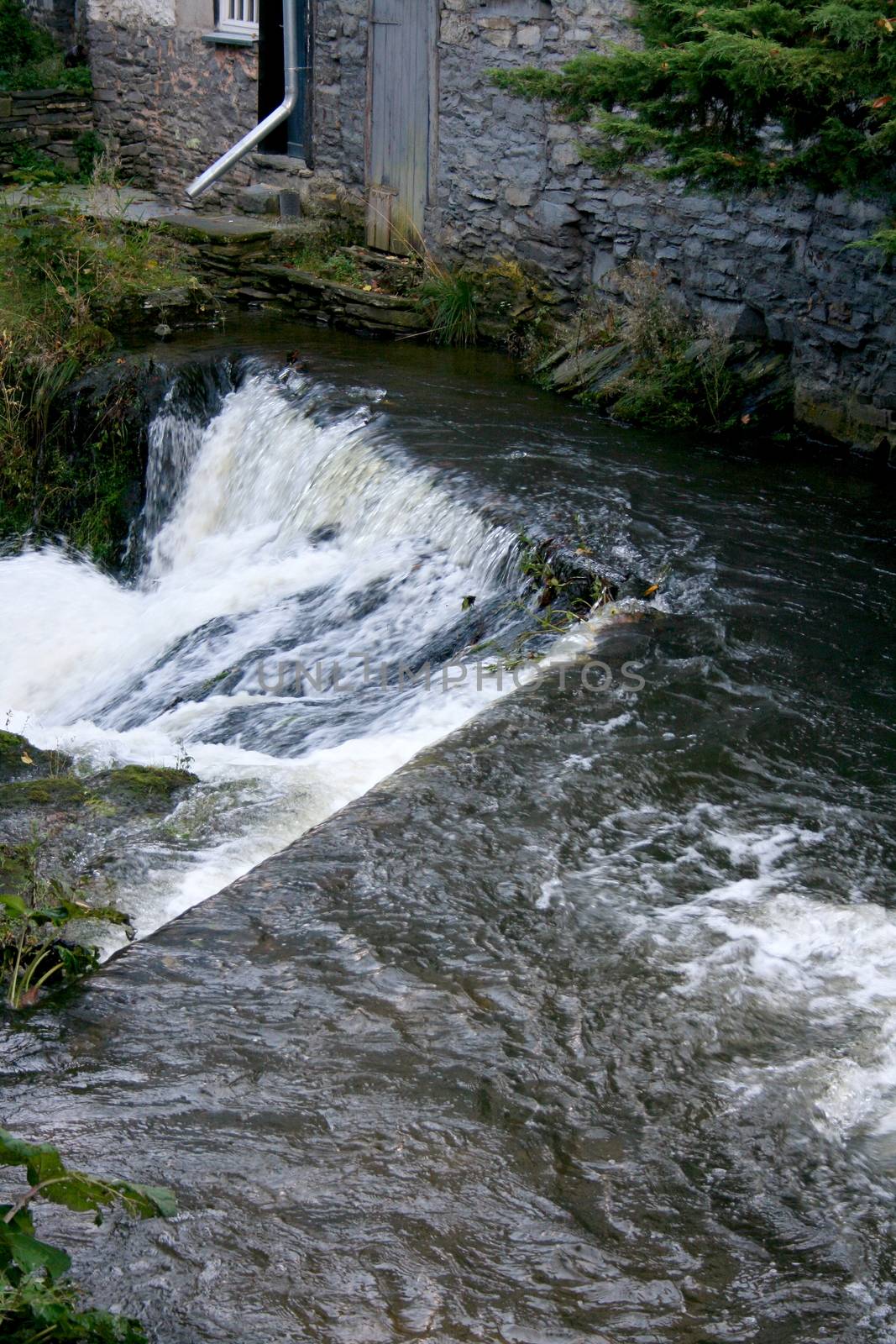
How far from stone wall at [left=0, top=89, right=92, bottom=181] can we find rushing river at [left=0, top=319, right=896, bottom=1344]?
814 cm

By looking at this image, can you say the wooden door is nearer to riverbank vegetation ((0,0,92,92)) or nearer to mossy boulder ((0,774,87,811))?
riverbank vegetation ((0,0,92,92))

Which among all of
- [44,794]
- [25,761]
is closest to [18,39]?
[25,761]

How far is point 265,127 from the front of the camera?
10.9m

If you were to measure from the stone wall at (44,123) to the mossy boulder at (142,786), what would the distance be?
1005 centimetres

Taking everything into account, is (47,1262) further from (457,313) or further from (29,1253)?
(457,313)

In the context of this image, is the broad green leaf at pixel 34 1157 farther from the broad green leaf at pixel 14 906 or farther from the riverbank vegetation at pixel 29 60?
the riverbank vegetation at pixel 29 60

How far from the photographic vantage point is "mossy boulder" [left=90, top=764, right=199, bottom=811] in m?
4.23

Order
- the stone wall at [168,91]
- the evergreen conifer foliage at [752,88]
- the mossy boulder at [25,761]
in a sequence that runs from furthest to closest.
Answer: the stone wall at [168,91] → the evergreen conifer foliage at [752,88] → the mossy boulder at [25,761]

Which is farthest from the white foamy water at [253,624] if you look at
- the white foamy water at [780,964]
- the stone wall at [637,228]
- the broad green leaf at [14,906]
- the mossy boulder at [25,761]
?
the stone wall at [637,228]

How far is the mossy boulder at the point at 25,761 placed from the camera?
4660 millimetres

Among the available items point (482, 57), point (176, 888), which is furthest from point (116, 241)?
point (176, 888)

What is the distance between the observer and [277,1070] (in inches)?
117

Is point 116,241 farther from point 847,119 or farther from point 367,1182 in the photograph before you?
point 367,1182

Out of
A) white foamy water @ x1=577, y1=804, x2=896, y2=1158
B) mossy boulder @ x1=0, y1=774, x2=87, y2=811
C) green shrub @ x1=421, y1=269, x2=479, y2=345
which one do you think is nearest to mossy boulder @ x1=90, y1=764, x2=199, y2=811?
mossy boulder @ x1=0, y1=774, x2=87, y2=811
